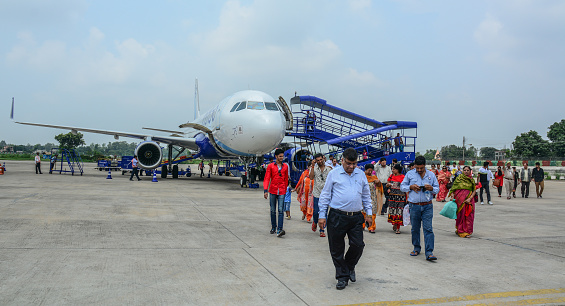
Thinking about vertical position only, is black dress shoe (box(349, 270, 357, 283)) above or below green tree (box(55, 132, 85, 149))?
below

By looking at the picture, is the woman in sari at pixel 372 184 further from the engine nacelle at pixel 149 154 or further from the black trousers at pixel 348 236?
the engine nacelle at pixel 149 154

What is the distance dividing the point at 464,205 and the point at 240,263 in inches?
192

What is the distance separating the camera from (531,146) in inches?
2721

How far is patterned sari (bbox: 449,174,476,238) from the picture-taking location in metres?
7.91

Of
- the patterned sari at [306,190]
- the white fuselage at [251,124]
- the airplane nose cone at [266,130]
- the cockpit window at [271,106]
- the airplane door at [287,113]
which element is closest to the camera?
the patterned sari at [306,190]

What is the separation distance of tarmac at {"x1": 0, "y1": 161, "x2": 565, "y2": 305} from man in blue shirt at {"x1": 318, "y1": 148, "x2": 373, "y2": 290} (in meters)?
0.26

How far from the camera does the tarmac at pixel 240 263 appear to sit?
13.7 feet

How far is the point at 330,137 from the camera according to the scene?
68.8 ft

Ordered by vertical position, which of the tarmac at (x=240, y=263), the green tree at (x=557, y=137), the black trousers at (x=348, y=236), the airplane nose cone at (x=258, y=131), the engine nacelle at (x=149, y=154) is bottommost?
the tarmac at (x=240, y=263)

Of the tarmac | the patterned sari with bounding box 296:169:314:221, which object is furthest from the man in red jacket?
the patterned sari with bounding box 296:169:314:221

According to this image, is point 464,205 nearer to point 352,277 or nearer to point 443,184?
point 352,277

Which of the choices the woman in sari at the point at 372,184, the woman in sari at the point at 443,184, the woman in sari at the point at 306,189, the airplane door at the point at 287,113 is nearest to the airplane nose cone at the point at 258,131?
the airplane door at the point at 287,113

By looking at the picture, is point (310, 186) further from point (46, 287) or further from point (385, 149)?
point (385, 149)

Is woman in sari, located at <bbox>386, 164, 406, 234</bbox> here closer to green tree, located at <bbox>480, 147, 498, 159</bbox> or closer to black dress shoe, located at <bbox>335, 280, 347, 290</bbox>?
black dress shoe, located at <bbox>335, 280, 347, 290</bbox>
